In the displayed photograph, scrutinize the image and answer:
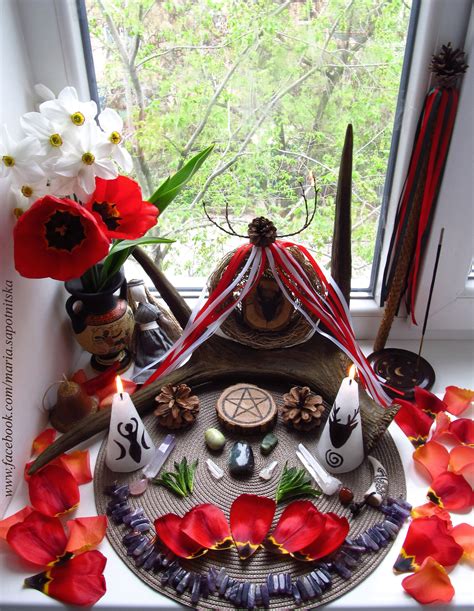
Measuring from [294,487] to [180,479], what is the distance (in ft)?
0.56

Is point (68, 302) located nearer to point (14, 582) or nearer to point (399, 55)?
point (14, 582)

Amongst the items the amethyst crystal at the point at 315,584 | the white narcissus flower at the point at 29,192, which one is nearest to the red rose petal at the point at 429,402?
the amethyst crystal at the point at 315,584

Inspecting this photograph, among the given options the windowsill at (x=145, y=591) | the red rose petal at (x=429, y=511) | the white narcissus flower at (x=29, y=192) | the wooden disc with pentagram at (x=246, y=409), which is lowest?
the windowsill at (x=145, y=591)

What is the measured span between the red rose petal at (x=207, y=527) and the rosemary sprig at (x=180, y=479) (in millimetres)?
63

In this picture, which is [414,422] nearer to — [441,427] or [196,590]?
[441,427]

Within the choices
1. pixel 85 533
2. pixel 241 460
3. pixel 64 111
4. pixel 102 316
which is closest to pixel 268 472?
pixel 241 460

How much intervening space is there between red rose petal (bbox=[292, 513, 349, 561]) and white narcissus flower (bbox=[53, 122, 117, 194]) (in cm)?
56

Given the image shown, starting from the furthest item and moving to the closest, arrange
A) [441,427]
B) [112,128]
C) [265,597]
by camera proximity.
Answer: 1. [441,427]
2. [112,128]
3. [265,597]

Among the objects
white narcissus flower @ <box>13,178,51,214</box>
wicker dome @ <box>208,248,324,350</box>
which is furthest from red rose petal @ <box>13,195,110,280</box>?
wicker dome @ <box>208,248,324,350</box>

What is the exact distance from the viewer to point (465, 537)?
699 millimetres

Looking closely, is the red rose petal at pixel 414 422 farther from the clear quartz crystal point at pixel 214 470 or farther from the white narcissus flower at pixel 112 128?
the white narcissus flower at pixel 112 128

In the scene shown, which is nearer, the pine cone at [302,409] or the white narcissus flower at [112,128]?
the white narcissus flower at [112,128]

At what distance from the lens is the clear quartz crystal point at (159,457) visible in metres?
0.81

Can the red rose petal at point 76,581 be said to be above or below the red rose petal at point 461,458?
below
